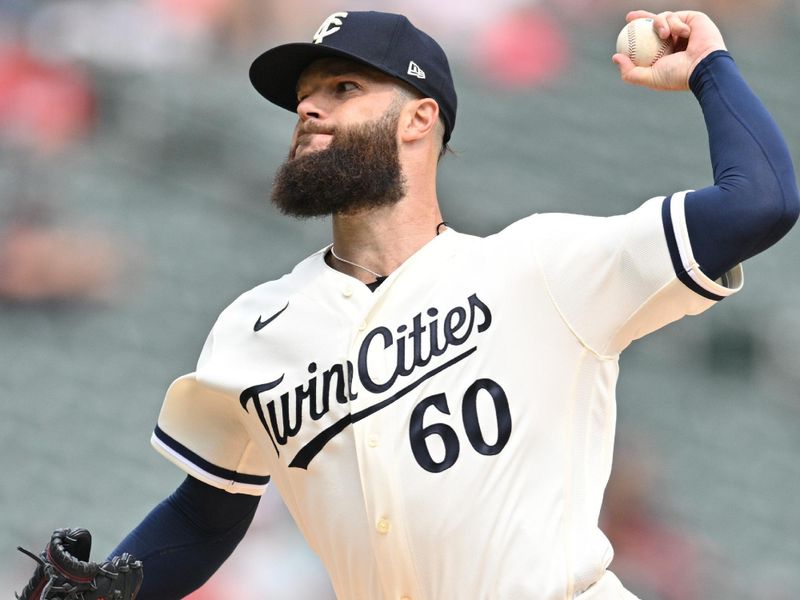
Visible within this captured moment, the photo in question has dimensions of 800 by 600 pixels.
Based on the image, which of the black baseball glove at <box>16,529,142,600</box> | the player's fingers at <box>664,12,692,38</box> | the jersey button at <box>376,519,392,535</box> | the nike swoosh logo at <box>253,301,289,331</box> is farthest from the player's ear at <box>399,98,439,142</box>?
the black baseball glove at <box>16,529,142,600</box>

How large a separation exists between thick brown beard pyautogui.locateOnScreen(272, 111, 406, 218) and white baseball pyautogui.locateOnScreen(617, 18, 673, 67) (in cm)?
55

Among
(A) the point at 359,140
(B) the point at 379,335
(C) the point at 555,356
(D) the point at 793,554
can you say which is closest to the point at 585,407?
(C) the point at 555,356

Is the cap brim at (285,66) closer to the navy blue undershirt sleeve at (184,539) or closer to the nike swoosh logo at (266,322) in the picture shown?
the nike swoosh logo at (266,322)

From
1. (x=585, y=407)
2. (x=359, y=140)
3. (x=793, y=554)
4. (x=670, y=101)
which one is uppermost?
(x=670, y=101)

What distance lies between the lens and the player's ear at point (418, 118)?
268cm

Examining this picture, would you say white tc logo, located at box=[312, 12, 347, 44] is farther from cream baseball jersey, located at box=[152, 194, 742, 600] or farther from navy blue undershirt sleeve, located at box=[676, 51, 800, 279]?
navy blue undershirt sleeve, located at box=[676, 51, 800, 279]

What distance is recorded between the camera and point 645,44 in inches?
92.4

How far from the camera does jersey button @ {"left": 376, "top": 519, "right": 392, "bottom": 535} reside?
2.24 metres

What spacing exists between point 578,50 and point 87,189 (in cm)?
284

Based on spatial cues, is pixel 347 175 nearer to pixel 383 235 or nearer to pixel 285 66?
pixel 383 235

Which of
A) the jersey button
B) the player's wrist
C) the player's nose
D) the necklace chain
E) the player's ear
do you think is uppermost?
the player's nose

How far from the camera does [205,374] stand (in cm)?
253

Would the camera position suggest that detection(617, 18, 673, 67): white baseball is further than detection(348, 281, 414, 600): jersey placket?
Yes

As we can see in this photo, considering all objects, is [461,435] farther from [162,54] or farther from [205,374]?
[162,54]
